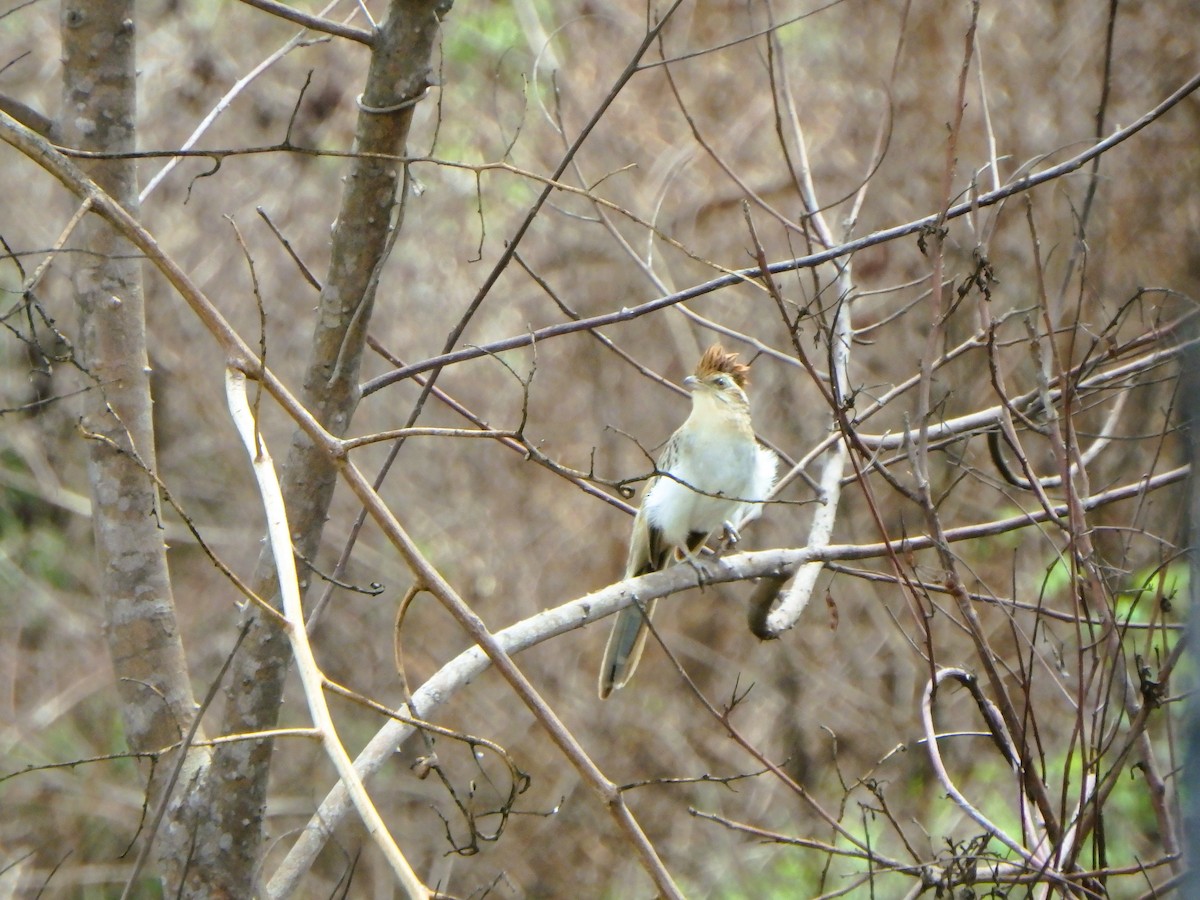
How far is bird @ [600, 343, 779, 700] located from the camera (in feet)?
16.3

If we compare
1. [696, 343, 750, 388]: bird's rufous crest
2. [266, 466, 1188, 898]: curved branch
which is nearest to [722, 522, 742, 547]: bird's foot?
[696, 343, 750, 388]: bird's rufous crest

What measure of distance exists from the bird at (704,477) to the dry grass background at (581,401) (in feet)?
7.72

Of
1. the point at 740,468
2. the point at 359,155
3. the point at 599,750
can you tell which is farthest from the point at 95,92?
the point at 599,750

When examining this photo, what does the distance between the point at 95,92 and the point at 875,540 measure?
5638 mm

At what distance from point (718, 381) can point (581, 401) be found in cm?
276

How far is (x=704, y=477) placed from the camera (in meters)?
5.04

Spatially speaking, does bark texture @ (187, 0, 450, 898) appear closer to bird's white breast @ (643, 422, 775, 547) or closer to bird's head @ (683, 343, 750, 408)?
bird's white breast @ (643, 422, 775, 547)

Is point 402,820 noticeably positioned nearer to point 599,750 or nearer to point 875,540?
point 599,750

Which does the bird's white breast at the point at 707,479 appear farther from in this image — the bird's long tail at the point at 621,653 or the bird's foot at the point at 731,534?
the bird's long tail at the point at 621,653

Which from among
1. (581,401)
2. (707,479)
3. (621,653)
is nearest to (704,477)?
(707,479)

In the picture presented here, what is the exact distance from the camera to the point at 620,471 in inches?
301

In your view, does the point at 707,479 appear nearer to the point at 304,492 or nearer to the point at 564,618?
the point at 564,618

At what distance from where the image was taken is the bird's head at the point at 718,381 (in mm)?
5066

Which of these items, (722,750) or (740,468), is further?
(722,750)
